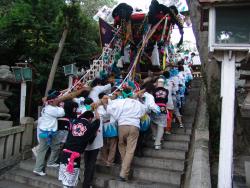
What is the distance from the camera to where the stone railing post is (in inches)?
364

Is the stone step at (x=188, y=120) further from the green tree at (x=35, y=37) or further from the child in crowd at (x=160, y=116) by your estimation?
the green tree at (x=35, y=37)

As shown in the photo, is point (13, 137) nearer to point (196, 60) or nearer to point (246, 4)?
point (246, 4)

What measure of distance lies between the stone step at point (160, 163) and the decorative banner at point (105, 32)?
6809 millimetres

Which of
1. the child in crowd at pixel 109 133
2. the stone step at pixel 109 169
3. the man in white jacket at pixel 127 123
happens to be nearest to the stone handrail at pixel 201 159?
the man in white jacket at pixel 127 123

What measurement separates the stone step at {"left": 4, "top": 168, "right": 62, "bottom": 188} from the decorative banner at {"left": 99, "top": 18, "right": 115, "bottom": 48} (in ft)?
21.4

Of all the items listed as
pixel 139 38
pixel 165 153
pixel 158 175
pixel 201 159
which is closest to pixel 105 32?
pixel 139 38

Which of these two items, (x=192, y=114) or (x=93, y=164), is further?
(x=192, y=114)

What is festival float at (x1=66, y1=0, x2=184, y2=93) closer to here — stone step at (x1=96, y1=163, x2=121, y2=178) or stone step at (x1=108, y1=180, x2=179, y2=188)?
stone step at (x1=96, y1=163, x2=121, y2=178)

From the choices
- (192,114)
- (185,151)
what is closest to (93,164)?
(185,151)

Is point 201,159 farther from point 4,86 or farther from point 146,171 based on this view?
point 4,86

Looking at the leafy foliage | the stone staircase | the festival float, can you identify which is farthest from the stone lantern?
the leafy foliage

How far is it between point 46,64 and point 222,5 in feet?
32.2

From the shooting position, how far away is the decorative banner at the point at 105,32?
13.0 meters

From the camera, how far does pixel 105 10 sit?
44.7ft
